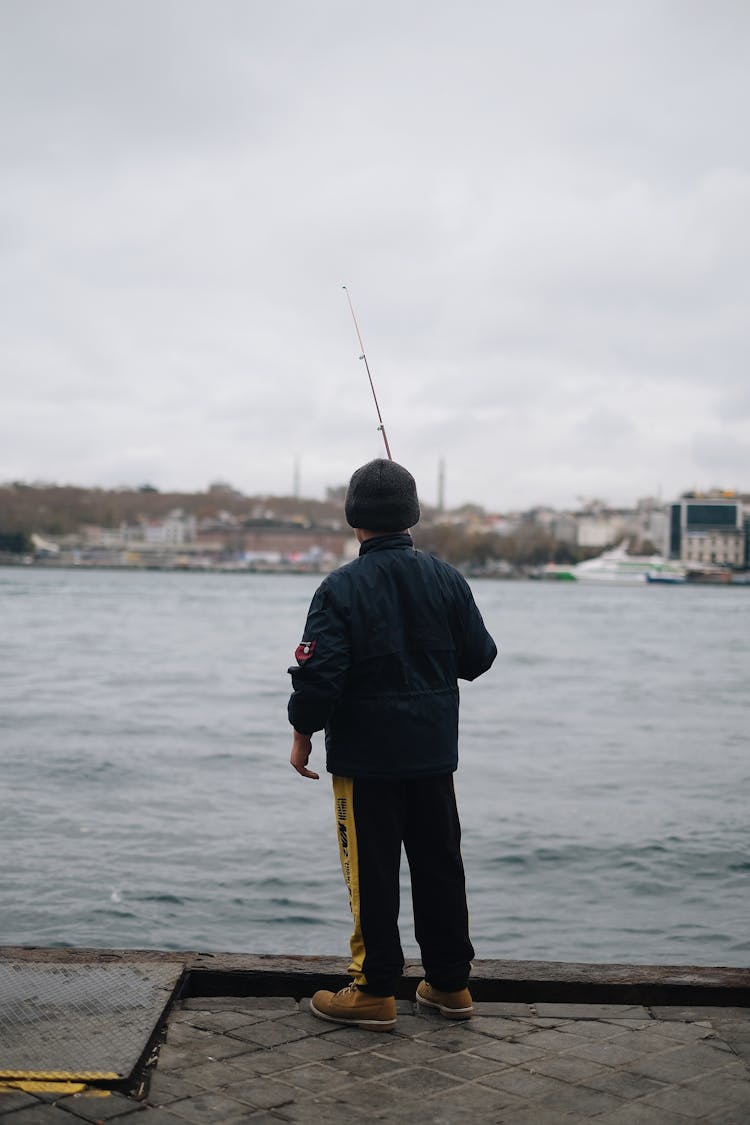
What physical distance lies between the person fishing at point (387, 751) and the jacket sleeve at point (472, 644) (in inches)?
1.5

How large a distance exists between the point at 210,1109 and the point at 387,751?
1129 mm

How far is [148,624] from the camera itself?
5844cm

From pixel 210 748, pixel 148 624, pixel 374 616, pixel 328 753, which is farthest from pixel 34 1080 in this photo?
pixel 148 624

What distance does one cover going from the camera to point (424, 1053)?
3.48 m

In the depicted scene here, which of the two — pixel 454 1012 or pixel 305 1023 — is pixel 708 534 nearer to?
pixel 454 1012

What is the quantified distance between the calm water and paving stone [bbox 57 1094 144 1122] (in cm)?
520

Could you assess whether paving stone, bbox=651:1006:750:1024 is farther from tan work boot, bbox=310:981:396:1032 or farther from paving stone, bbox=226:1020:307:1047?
paving stone, bbox=226:1020:307:1047

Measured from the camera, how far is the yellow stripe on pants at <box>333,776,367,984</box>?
376 centimetres

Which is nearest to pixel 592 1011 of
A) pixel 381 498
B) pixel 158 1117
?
pixel 158 1117

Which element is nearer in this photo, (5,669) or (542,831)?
(542,831)

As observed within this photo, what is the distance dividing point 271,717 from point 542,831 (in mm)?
10763

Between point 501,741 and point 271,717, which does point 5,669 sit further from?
point 501,741

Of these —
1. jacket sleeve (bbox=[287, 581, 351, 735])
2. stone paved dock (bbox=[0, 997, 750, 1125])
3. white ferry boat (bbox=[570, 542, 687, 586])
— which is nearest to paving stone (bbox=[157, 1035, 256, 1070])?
stone paved dock (bbox=[0, 997, 750, 1125])

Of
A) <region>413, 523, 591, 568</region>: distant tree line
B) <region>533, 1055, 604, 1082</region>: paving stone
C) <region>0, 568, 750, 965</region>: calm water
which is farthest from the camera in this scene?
<region>413, 523, 591, 568</region>: distant tree line
